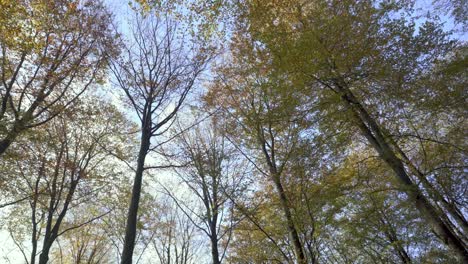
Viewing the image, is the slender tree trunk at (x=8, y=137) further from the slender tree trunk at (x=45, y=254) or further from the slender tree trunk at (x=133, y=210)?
the slender tree trunk at (x=45, y=254)

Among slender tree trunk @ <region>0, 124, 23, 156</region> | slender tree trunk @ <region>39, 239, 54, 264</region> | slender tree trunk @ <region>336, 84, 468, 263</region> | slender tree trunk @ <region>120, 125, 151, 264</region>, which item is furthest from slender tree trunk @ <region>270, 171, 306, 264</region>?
slender tree trunk @ <region>39, 239, 54, 264</region>

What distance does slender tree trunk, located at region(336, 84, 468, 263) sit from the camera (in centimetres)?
551

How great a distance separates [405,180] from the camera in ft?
19.6

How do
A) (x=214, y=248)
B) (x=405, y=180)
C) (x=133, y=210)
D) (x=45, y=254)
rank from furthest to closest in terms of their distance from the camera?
(x=214, y=248) < (x=45, y=254) < (x=133, y=210) < (x=405, y=180)

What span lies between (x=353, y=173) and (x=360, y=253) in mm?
8198

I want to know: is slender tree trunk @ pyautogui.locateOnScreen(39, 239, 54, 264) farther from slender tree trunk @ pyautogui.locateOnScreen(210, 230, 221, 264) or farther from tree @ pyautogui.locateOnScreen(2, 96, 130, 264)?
slender tree trunk @ pyautogui.locateOnScreen(210, 230, 221, 264)

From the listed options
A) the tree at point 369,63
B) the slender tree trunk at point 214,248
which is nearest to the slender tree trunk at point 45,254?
the slender tree trunk at point 214,248

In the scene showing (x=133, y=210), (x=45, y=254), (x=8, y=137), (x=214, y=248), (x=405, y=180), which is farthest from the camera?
(x=214, y=248)

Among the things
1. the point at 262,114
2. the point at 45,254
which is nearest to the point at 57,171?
the point at 45,254

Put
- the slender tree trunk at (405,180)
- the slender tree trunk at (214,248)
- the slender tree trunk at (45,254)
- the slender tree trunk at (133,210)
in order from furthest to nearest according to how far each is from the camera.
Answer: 1. the slender tree trunk at (214,248)
2. the slender tree trunk at (45,254)
3. the slender tree trunk at (133,210)
4. the slender tree trunk at (405,180)

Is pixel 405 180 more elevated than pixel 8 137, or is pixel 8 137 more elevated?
pixel 8 137

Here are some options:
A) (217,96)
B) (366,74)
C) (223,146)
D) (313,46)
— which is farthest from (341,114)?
(223,146)

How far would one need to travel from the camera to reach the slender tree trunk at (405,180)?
18.1 feet

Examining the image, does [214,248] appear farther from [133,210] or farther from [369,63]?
[369,63]
